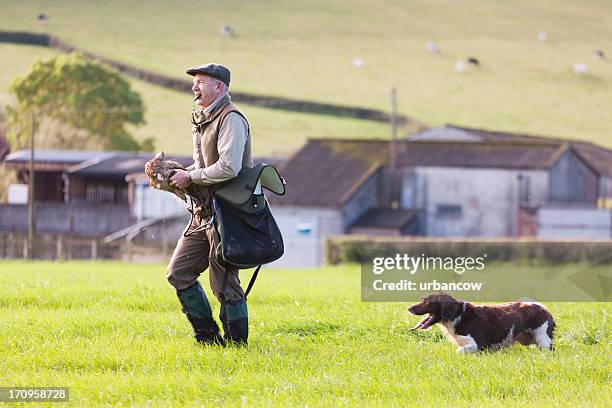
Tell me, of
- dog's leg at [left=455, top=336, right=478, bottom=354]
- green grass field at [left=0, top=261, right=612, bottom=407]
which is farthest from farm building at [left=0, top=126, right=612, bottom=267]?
dog's leg at [left=455, top=336, right=478, bottom=354]

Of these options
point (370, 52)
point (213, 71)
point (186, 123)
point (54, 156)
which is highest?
point (370, 52)

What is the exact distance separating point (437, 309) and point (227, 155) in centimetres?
269

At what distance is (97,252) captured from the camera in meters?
52.0

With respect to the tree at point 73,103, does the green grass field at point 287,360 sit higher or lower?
lower

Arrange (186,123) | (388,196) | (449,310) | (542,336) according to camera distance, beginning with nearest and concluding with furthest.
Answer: (449,310) < (542,336) < (388,196) < (186,123)

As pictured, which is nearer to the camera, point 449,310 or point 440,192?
point 449,310

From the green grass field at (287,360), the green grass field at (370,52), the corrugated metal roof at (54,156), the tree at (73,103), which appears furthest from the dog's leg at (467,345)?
the green grass field at (370,52)

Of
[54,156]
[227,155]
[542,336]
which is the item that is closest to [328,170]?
[54,156]

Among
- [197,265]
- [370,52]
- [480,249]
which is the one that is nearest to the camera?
[197,265]

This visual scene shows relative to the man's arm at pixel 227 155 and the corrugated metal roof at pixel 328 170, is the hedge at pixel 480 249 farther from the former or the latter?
the man's arm at pixel 227 155

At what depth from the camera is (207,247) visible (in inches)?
433

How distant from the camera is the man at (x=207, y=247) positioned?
1079cm

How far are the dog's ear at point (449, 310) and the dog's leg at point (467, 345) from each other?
0.72 feet

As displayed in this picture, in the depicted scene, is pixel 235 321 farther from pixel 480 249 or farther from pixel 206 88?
pixel 480 249
